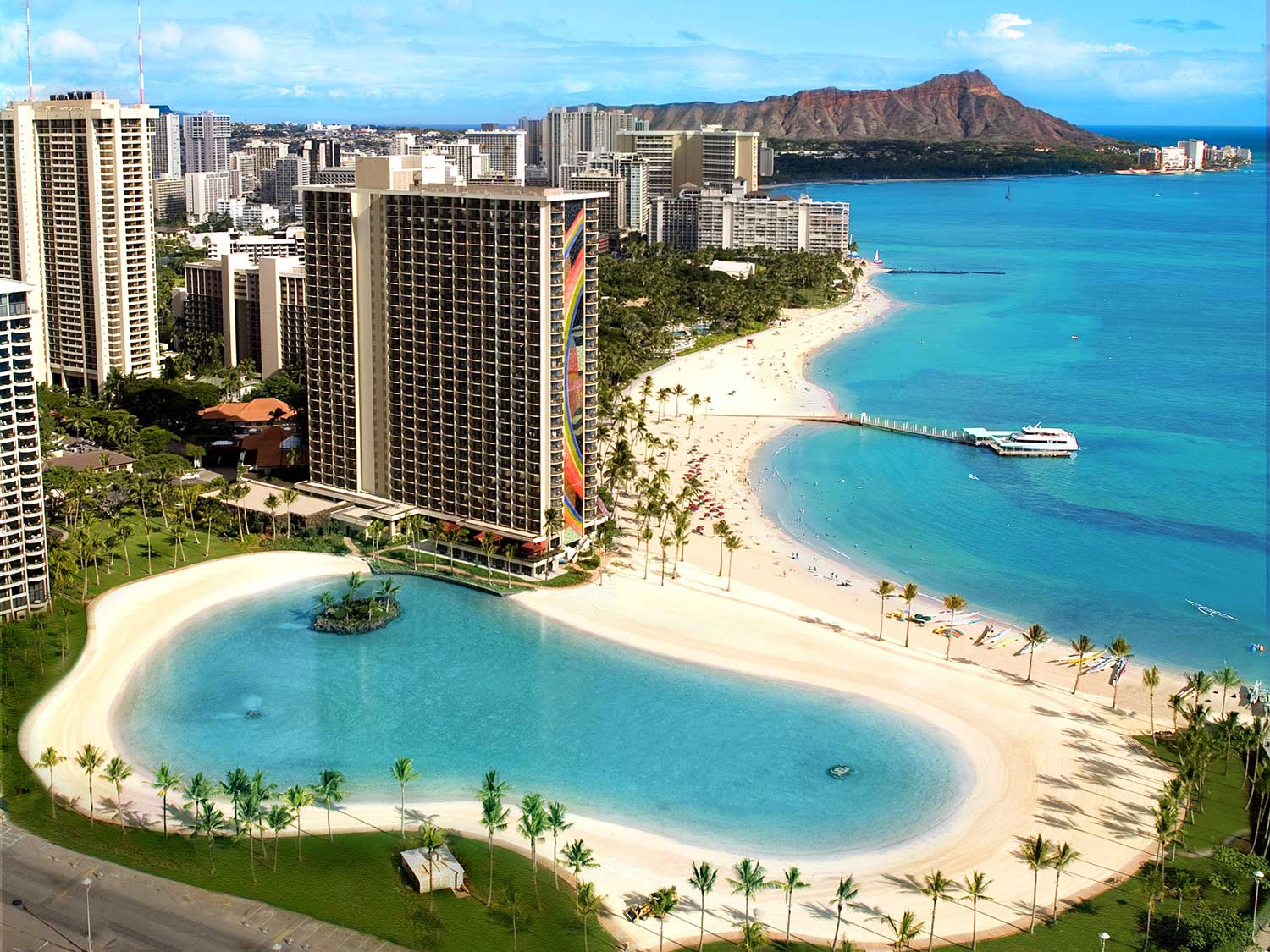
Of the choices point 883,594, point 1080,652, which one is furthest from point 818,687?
point 1080,652

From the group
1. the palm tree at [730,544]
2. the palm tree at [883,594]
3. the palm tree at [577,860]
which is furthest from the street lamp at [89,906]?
the palm tree at [883,594]

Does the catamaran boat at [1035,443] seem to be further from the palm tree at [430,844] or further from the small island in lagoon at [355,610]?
the palm tree at [430,844]

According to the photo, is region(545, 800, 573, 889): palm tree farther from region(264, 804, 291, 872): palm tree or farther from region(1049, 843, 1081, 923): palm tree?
region(1049, 843, 1081, 923): palm tree

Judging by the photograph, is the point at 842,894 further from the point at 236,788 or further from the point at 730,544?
the point at 730,544

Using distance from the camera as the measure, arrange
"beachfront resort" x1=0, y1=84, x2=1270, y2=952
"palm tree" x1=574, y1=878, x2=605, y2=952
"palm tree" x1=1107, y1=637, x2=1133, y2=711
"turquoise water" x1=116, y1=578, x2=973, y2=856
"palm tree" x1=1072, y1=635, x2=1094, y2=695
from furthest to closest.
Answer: "palm tree" x1=1072, y1=635, x2=1094, y2=695 < "palm tree" x1=1107, y1=637, x2=1133, y2=711 < "turquoise water" x1=116, y1=578, x2=973, y2=856 < "beachfront resort" x1=0, y1=84, x2=1270, y2=952 < "palm tree" x1=574, y1=878, x2=605, y2=952

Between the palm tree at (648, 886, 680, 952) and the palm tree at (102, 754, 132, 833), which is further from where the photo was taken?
the palm tree at (102, 754, 132, 833)

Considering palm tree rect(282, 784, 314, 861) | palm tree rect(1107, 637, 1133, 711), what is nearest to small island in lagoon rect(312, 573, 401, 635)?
palm tree rect(282, 784, 314, 861)
